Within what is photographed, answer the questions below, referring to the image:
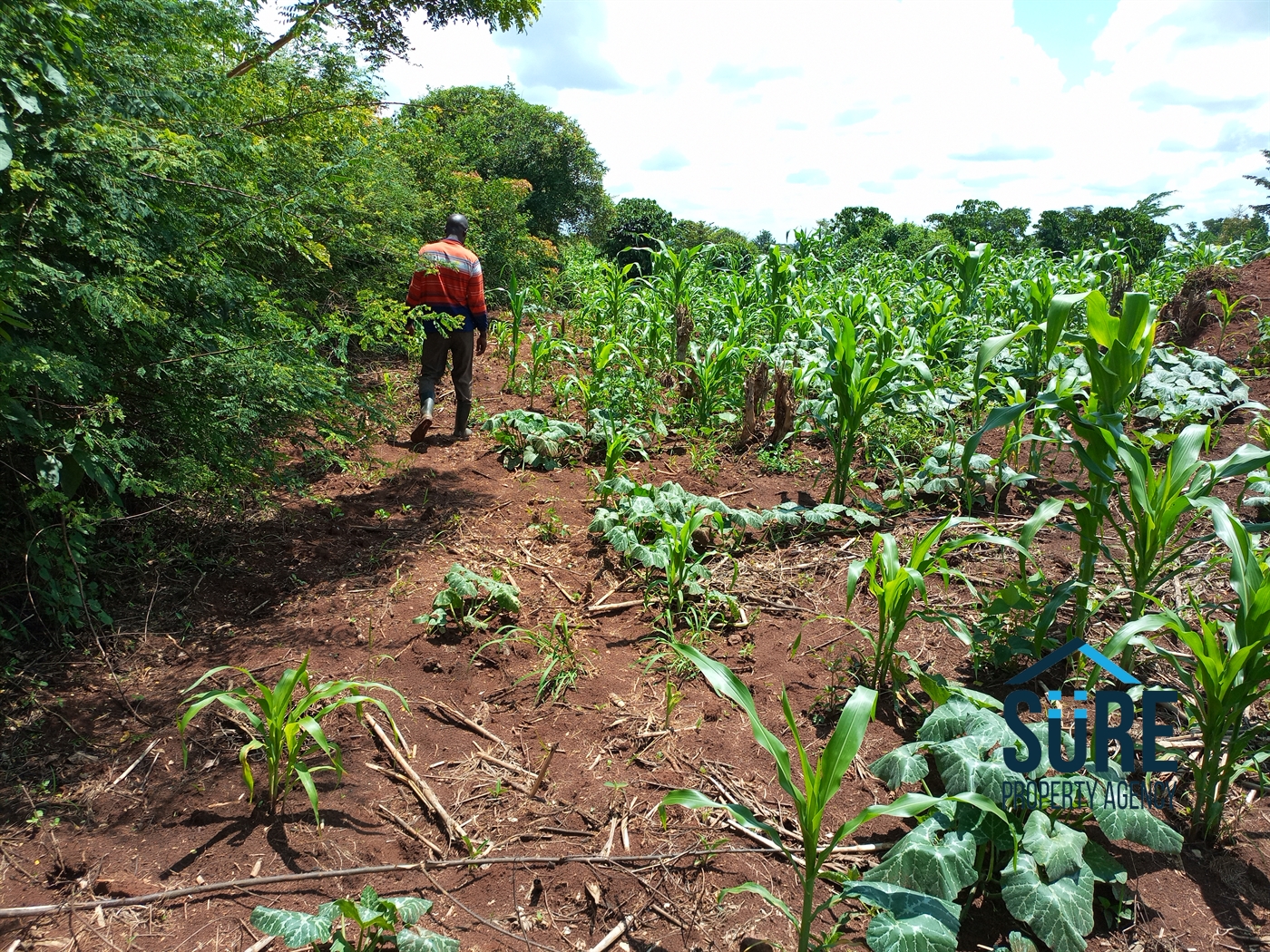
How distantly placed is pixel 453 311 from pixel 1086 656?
466cm

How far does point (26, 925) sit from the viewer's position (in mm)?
2027

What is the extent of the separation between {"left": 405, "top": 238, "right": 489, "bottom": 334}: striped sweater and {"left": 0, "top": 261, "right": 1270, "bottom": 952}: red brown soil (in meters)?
1.88

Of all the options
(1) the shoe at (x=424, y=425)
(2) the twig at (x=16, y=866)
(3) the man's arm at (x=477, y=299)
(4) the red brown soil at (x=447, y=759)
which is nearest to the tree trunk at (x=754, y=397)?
(4) the red brown soil at (x=447, y=759)

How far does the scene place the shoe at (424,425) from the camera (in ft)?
18.4

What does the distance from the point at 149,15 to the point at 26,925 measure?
3319 millimetres

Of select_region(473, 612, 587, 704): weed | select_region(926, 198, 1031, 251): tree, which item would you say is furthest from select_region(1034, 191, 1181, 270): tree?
select_region(473, 612, 587, 704): weed

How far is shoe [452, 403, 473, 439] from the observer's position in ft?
19.1

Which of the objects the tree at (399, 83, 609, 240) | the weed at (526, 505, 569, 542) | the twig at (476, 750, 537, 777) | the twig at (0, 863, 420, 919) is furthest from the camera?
the tree at (399, 83, 609, 240)

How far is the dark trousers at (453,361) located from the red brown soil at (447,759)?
60.9 inches

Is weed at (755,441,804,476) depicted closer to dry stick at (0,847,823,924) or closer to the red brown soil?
the red brown soil

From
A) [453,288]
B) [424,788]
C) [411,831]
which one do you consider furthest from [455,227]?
[411,831]

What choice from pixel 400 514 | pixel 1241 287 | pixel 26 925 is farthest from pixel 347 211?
pixel 1241 287

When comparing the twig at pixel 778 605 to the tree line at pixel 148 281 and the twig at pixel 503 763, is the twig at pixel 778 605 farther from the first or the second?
the tree line at pixel 148 281

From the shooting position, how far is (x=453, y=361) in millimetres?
5762
